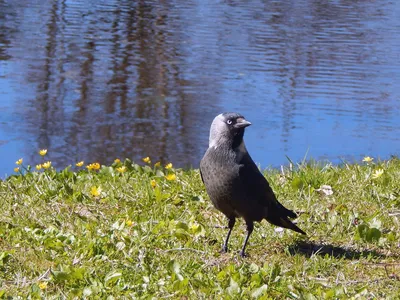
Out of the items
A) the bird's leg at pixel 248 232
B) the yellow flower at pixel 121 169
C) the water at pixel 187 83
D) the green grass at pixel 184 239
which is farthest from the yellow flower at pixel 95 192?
the water at pixel 187 83

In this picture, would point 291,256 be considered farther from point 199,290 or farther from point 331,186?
point 331,186

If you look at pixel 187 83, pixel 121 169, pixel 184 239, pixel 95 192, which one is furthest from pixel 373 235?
pixel 187 83

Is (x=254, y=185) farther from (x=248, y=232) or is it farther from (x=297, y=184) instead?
(x=297, y=184)

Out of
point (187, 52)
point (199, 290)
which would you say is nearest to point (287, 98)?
point (187, 52)

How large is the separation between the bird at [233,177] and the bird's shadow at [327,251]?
0.30 metres

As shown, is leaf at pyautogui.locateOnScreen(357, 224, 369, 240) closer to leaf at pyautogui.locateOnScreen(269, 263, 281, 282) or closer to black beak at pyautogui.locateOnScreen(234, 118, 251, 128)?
leaf at pyautogui.locateOnScreen(269, 263, 281, 282)

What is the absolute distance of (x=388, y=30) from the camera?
14.3 metres

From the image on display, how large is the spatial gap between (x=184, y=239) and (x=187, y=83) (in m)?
5.55

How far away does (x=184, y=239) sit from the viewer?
4688 millimetres

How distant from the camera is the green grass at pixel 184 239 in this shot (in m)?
3.98

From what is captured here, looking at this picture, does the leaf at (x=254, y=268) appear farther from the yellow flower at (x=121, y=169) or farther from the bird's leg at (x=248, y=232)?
the yellow flower at (x=121, y=169)

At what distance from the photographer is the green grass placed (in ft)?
13.0

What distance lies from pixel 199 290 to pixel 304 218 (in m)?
1.35

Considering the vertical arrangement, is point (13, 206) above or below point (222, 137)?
below
